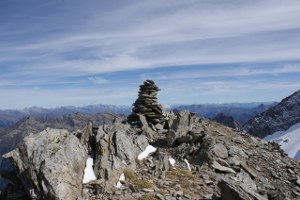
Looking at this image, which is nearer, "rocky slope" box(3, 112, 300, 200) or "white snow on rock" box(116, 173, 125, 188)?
"rocky slope" box(3, 112, 300, 200)

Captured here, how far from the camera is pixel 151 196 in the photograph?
24859 millimetres

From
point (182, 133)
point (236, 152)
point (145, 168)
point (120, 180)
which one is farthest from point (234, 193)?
point (236, 152)

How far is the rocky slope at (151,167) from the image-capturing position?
2467 centimetres

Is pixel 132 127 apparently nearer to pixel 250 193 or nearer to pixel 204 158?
pixel 204 158

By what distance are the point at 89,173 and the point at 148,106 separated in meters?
18.0

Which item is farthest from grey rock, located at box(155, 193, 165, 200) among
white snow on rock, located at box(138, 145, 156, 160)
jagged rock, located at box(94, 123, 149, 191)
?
white snow on rock, located at box(138, 145, 156, 160)

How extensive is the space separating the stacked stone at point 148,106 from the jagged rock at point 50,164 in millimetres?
15227

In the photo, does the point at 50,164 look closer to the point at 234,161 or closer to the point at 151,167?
the point at 151,167

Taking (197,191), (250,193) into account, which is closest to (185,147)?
(197,191)

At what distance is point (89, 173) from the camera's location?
1065 inches

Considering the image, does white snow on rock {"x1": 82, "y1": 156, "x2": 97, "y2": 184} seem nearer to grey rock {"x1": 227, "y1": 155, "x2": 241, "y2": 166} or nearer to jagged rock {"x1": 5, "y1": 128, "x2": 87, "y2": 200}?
jagged rock {"x1": 5, "y1": 128, "x2": 87, "y2": 200}

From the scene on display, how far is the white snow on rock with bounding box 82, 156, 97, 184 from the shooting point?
2636 cm

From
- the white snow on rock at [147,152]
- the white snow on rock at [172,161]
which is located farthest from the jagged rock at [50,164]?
the white snow on rock at [172,161]

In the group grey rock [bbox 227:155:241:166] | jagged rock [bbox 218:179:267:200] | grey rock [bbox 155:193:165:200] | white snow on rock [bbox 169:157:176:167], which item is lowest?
grey rock [bbox 155:193:165:200]
